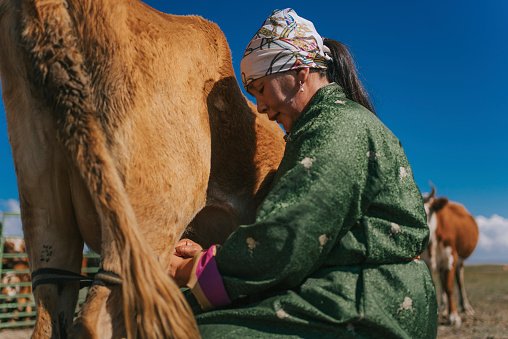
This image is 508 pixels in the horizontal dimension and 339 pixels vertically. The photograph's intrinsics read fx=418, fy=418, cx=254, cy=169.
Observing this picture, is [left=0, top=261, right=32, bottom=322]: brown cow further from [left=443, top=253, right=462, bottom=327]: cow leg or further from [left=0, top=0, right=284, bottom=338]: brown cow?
[left=443, top=253, right=462, bottom=327]: cow leg

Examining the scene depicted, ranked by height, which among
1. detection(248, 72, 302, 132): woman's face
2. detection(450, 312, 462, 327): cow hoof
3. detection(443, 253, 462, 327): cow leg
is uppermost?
detection(248, 72, 302, 132): woman's face

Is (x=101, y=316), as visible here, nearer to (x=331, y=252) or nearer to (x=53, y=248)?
(x=53, y=248)

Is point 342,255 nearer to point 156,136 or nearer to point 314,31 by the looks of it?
point 156,136

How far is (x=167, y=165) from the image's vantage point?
5.42 feet

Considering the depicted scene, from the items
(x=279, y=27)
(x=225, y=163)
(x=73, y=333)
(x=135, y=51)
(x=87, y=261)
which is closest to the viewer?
(x=73, y=333)

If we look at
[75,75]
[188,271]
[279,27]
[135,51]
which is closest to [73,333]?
[188,271]

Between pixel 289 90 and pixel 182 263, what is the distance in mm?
903

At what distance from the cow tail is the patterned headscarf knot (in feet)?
2.50

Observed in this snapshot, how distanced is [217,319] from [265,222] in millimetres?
393

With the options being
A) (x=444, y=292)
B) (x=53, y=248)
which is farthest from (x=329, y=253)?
(x=444, y=292)

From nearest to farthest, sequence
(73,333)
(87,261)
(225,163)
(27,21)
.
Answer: (73,333)
(27,21)
(225,163)
(87,261)

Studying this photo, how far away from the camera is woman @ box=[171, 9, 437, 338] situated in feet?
4.47

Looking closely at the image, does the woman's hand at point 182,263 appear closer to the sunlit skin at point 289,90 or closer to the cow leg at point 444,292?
the sunlit skin at point 289,90

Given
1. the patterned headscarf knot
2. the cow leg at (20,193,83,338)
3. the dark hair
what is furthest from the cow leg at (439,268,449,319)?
the cow leg at (20,193,83,338)
